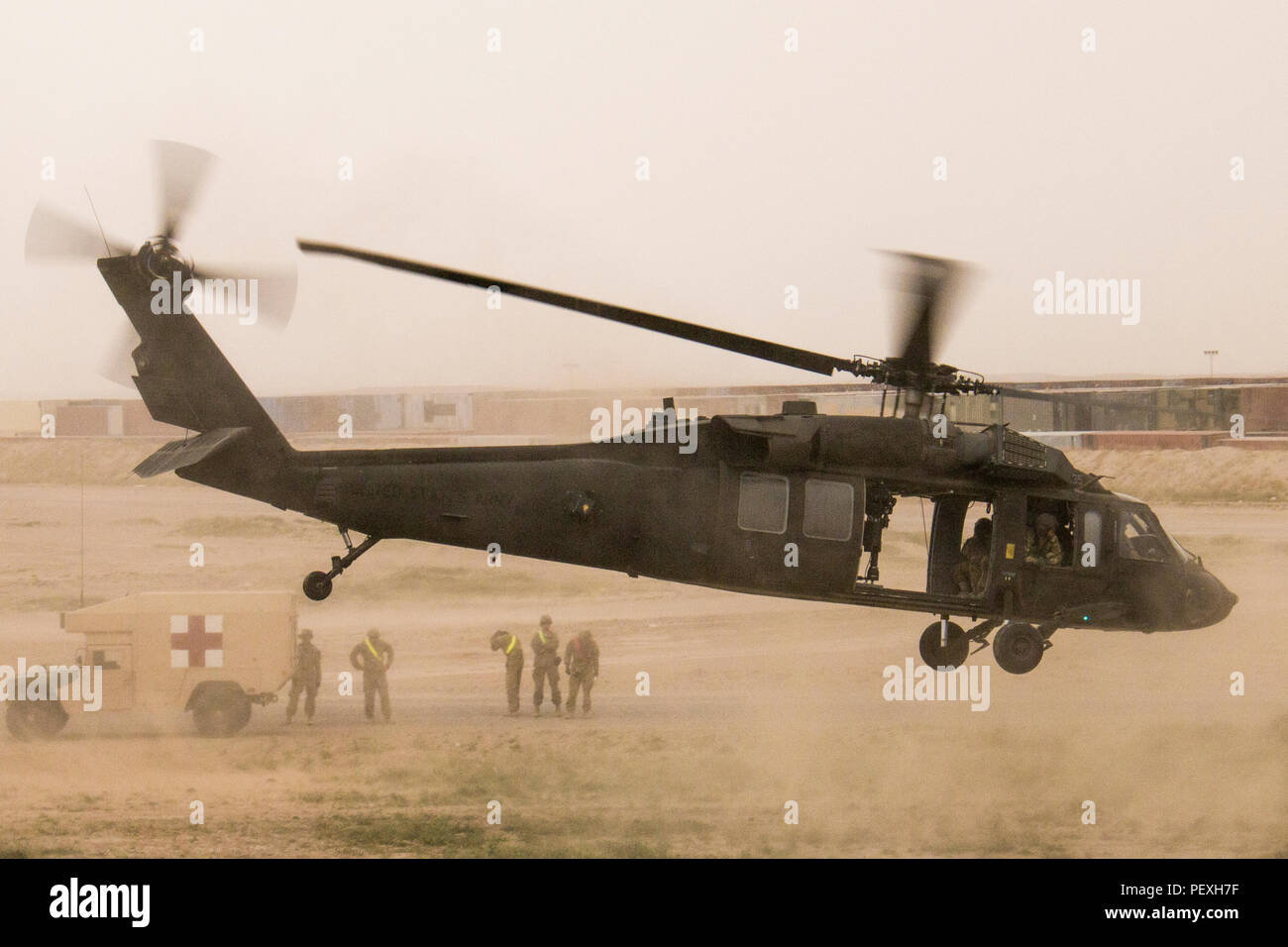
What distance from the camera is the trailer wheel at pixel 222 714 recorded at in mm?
18297

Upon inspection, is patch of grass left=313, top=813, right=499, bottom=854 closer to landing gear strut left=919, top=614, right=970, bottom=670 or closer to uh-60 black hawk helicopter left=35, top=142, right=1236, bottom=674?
uh-60 black hawk helicopter left=35, top=142, right=1236, bottom=674

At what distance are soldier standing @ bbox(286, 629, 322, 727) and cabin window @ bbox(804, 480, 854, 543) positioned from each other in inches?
401

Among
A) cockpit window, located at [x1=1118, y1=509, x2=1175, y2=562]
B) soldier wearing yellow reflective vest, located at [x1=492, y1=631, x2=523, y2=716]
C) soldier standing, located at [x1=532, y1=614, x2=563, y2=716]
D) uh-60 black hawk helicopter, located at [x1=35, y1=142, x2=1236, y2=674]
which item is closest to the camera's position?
uh-60 black hawk helicopter, located at [x1=35, y1=142, x2=1236, y2=674]

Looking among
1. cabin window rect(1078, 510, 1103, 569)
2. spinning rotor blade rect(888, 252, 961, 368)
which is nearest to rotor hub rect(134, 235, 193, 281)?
spinning rotor blade rect(888, 252, 961, 368)

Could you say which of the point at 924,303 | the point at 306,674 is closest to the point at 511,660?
the point at 306,674

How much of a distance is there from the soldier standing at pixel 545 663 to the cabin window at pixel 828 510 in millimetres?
9274

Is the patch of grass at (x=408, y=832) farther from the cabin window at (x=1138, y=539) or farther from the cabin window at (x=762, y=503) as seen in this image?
the cabin window at (x=1138, y=539)

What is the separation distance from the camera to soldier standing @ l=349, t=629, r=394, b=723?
19.6 meters

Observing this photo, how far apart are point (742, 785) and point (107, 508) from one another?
27.1m

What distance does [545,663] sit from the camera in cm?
2036

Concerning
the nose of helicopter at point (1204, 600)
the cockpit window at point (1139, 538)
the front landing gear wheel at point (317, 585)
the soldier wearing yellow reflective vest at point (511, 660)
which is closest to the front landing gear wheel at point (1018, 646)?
the cockpit window at point (1139, 538)

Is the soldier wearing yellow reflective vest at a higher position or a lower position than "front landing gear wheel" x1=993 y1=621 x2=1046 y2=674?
lower
